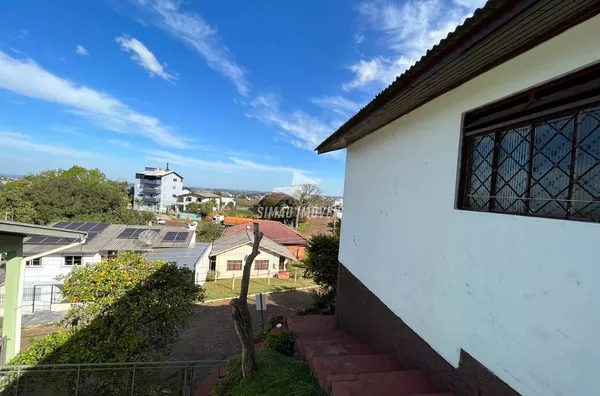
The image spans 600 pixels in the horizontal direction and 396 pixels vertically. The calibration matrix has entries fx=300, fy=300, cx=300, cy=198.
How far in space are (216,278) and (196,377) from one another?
15.5 metres

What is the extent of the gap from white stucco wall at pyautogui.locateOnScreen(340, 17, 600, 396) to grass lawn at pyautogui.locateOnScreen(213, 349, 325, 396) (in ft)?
5.23

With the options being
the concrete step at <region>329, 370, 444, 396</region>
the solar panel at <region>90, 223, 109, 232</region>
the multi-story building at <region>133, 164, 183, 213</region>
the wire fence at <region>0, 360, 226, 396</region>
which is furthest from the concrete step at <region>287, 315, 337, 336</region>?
the multi-story building at <region>133, 164, 183, 213</region>

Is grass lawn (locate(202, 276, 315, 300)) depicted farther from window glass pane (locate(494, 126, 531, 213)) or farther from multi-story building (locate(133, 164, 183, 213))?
multi-story building (locate(133, 164, 183, 213))

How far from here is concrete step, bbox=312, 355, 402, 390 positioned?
12.6ft

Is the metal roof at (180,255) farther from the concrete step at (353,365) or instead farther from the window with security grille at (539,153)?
the window with security grille at (539,153)

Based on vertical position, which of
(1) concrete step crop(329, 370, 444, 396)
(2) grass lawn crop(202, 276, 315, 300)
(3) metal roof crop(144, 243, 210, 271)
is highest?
(1) concrete step crop(329, 370, 444, 396)

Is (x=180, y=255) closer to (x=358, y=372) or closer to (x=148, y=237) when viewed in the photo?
(x=148, y=237)

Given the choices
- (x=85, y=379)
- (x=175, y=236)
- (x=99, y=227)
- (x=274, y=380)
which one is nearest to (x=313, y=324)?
(x=274, y=380)

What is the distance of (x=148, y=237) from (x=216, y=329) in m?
8.95

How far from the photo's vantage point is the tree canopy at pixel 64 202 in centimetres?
3181

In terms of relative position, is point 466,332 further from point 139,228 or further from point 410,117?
point 139,228

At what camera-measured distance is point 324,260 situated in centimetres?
1323

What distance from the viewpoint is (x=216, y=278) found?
22.7 meters

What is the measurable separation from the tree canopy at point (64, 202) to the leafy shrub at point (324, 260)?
31355 mm
